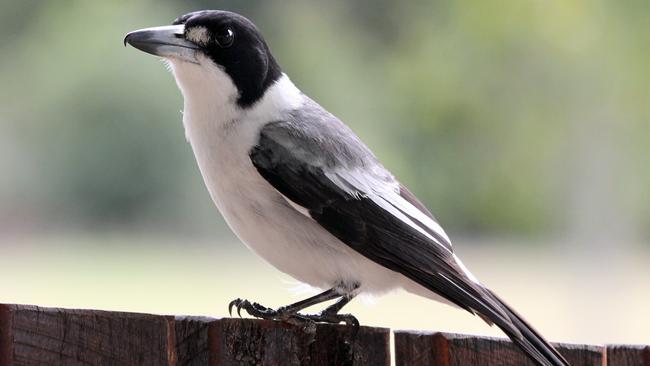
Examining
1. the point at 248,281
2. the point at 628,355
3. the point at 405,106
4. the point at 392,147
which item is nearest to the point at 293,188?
the point at 628,355

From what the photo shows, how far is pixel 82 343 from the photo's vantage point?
7.12 ft

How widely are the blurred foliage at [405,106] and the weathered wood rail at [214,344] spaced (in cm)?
728

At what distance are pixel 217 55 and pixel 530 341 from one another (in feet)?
3.39

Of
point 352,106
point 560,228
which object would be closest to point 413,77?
point 352,106

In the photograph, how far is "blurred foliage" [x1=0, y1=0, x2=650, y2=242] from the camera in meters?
10.1

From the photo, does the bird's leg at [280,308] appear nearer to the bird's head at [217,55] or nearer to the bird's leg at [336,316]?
the bird's leg at [336,316]

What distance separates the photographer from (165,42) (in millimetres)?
2488

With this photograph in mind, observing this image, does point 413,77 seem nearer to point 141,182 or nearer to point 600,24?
point 600,24

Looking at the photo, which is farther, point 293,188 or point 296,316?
point 293,188

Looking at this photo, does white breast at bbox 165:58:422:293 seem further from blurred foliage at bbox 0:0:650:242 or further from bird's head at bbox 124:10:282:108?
blurred foliage at bbox 0:0:650:242

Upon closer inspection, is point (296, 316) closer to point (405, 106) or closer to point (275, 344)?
point (275, 344)

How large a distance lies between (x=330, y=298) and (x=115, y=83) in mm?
8293

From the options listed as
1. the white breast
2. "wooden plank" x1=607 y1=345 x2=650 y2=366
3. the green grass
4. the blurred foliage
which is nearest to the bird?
the white breast

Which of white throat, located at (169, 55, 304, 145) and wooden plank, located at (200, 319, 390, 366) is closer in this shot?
wooden plank, located at (200, 319, 390, 366)
